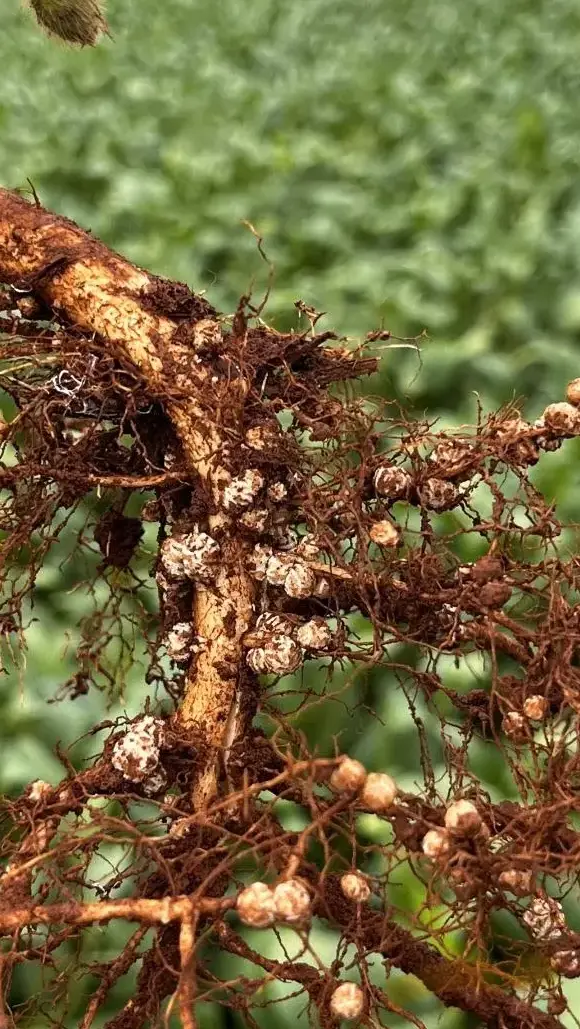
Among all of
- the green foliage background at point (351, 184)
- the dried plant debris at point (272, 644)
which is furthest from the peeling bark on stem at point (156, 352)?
the green foliage background at point (351, 184)

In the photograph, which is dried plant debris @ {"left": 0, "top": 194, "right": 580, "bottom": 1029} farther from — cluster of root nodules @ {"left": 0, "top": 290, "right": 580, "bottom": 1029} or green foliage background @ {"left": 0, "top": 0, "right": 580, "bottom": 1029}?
green foliage background @ {"left": 0, "top": 0, "right": 580, "bottom": 1029}

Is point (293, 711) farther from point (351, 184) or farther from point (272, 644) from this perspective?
point (351, 184)

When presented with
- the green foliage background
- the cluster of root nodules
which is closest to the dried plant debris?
the cluster of root nodules

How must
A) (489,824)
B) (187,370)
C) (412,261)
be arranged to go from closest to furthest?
(489,824)
(187,370)
(412,261)

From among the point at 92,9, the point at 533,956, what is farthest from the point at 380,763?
the point at 92,9

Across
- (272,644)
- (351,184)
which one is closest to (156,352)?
(272,644)

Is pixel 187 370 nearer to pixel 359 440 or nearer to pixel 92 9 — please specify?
pixel 359 440

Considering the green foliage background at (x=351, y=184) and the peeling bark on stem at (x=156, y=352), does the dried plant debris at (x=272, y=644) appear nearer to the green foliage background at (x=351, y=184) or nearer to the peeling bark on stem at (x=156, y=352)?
the peeling bark on stem at (x=156, y=352)

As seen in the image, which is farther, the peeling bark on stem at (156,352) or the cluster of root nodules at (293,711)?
the peeling bark on stem at (156,352)
